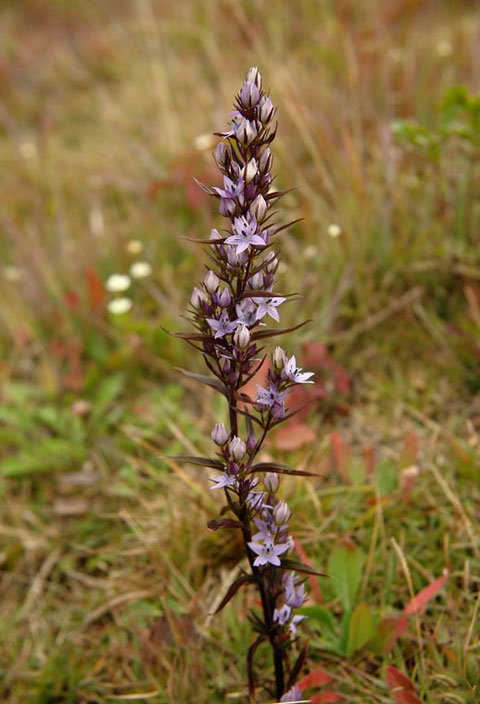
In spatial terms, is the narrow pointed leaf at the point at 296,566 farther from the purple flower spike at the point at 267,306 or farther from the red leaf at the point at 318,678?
the purple flower spike at the point at 267,306

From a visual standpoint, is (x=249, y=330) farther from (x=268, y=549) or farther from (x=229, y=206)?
(x=268, y=549)

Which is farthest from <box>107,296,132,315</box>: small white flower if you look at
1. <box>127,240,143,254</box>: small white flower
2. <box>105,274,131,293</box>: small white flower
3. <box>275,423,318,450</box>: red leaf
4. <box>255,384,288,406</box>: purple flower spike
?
<box>255,384,288,406</box>: purple flower spike

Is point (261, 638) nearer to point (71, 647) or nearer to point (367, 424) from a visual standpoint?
point (71, 647)

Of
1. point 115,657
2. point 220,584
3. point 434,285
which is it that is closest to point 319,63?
point 434,285

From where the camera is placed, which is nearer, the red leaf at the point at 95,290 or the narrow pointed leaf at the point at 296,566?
the narrow pointed leaf at the point at 296,566

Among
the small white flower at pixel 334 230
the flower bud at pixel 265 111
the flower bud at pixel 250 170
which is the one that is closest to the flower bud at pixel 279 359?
the flower bud at pixel 250 170

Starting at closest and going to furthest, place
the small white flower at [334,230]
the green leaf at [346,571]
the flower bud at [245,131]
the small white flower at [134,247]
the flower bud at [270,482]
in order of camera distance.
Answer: the flower bud at [245,131], the flower bud at [270,482], the green leaf at [346,571], the small white flower at [334,230], the small white flower at [134,247]

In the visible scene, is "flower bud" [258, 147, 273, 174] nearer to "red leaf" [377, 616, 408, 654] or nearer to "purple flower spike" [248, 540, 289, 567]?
"purple flower spike" [248, 540, 289, 567]
